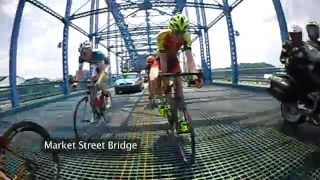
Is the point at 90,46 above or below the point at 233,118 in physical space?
above

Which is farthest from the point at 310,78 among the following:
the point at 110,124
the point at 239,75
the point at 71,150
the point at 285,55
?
the point at 239,75

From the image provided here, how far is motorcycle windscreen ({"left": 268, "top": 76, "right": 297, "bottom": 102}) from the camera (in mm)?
6393

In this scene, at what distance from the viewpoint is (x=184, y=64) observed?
5613 mm

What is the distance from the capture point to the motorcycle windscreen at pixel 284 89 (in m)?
6.39

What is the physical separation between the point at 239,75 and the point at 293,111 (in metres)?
15.7

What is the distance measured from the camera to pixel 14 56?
13.5 m

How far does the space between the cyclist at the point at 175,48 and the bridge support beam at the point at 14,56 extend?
8118 millimetres

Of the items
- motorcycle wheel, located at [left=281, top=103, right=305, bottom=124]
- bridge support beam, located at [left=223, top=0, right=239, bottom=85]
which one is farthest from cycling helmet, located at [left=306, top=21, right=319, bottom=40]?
bridge support beam, located at [left=223, top=0, right=239, bottom=85]

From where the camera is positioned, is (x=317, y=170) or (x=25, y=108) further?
(x=25, y=108)

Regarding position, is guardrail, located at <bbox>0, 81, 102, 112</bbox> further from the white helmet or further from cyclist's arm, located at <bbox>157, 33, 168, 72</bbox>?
the white helmet

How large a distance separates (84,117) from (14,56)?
6.52 m

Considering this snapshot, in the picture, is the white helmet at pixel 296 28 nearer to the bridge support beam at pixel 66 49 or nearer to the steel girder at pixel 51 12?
the steel girder at pixel 51 12

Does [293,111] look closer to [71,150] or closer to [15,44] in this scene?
[71,150]

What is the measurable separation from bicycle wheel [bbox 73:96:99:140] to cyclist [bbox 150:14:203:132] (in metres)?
2.25
